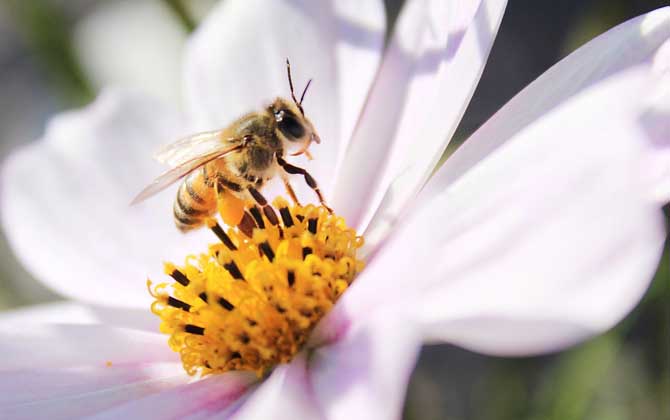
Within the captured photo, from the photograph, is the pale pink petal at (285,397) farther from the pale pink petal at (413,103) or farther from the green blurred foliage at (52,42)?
the green blurred foliage at (52,42)

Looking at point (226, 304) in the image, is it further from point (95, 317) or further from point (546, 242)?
point (546, 242)

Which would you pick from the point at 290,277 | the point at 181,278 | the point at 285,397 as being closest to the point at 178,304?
the point at 181,278

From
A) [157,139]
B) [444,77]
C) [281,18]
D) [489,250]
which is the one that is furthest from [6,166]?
[489,250]

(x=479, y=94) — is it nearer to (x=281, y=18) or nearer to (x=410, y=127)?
(x=281, y=18)

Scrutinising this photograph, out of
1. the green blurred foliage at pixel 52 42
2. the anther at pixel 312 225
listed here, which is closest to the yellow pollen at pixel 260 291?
the anther at pixel 312 225

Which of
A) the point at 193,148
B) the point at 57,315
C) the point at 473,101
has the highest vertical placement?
the point at 193,148

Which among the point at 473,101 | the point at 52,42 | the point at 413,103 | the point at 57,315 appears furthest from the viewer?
the point at 473,101
